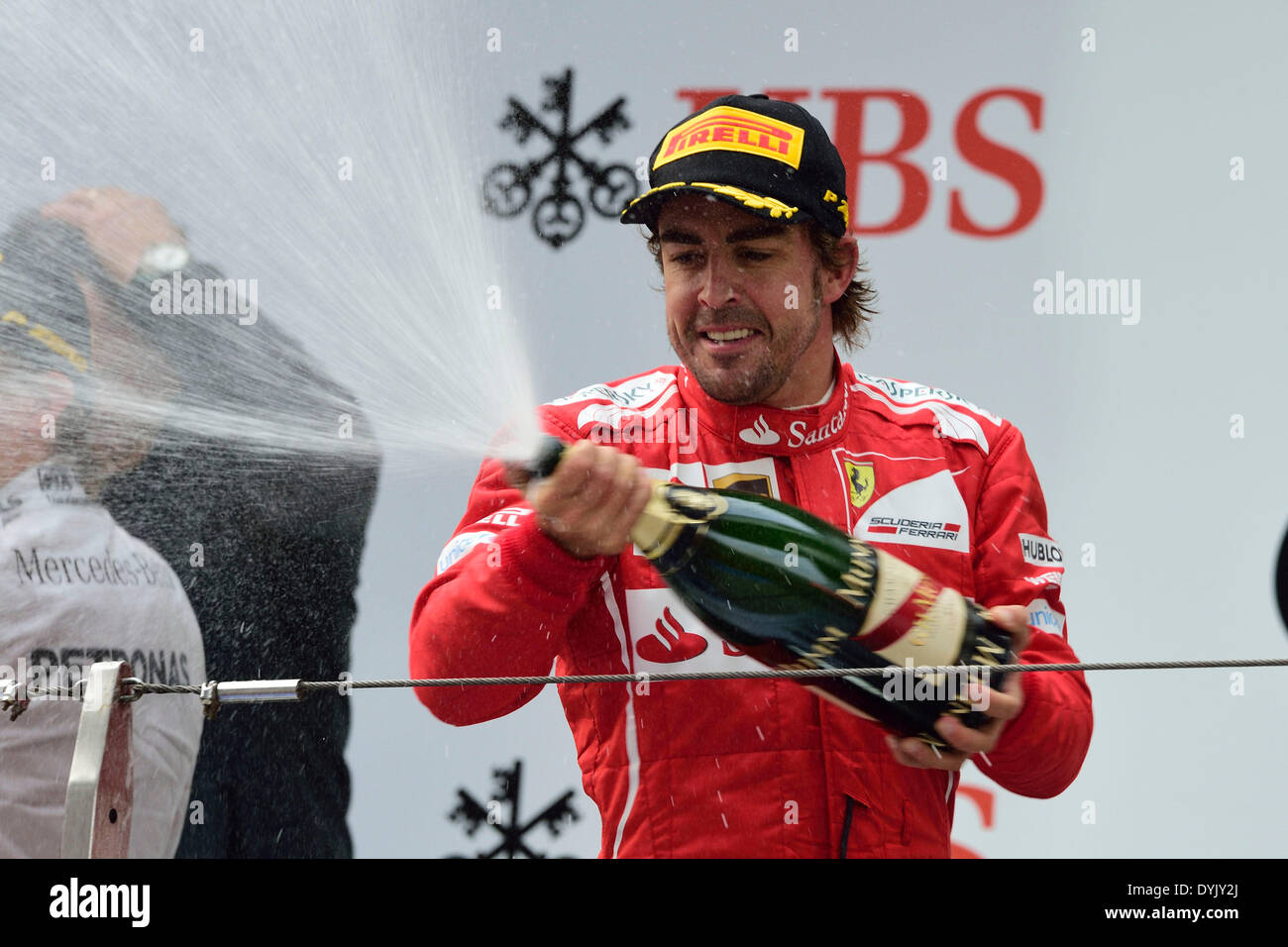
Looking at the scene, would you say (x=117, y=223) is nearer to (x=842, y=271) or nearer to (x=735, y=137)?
(x=735, y=137)

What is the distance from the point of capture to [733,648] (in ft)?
5.89

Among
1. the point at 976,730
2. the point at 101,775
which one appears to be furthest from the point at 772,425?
the point at 101,775

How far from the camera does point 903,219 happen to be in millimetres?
3080

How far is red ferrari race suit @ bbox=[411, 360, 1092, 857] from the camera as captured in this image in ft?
5.55

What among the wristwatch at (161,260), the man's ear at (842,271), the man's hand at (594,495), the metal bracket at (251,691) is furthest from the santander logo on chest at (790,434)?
the wristwatch at (161,260)

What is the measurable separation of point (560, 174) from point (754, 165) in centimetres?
114

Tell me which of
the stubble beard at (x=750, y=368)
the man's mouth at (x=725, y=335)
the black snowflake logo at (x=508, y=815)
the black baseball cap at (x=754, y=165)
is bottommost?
the black snowflake logo at (x=508, y=815)

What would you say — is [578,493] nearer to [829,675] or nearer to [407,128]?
[829,675]

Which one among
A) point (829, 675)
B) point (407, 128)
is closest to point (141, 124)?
point (407, 128)

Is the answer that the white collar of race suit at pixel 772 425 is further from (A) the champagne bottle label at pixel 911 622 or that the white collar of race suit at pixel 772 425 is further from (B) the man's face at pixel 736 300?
(A) the champagne bottle label at pixel 911 622

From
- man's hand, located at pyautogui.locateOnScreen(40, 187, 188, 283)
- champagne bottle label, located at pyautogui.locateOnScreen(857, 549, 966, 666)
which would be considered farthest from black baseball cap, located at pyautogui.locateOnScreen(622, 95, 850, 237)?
man's hand, located at pyautogui.locateOnScreen(40, 187, 188, 283)

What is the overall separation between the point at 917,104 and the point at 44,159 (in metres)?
2.00

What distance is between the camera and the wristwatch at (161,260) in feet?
8.41
